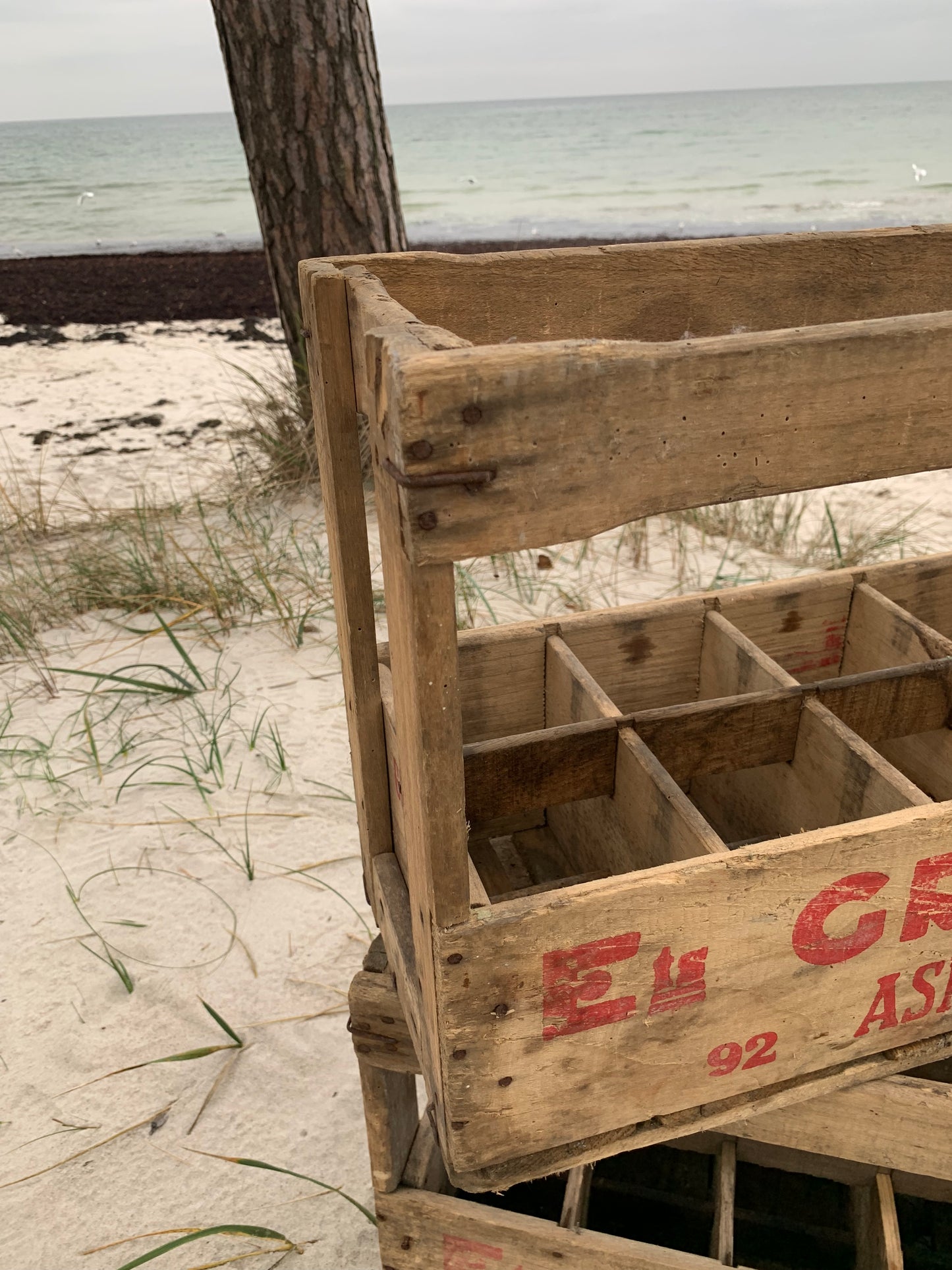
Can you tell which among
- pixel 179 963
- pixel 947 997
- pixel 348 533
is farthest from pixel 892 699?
pixel 179 963

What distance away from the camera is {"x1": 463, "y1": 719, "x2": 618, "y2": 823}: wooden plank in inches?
64.9

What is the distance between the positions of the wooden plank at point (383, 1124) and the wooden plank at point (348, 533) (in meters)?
0.31

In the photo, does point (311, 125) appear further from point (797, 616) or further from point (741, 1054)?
point (741, 1054)

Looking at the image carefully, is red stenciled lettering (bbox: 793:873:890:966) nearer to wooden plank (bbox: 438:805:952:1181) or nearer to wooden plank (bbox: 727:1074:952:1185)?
wooden plank (bbox: 438:805:952:1181)

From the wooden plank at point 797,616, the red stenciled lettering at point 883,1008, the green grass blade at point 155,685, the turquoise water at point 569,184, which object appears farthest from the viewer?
the turquoise water at point 569,184

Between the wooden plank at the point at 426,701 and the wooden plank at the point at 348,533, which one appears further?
the wooden plank at the point at 348,533

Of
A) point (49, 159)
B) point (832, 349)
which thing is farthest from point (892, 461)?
point (49, 159)

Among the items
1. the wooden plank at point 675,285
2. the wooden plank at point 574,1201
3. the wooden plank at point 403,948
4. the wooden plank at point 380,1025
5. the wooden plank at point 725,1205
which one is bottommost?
the wooden plank at point 725,1205

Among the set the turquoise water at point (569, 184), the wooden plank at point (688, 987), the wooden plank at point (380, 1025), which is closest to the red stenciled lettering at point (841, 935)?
the wooden plank at point (688, 987)

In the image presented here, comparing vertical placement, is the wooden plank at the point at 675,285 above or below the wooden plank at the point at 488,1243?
above

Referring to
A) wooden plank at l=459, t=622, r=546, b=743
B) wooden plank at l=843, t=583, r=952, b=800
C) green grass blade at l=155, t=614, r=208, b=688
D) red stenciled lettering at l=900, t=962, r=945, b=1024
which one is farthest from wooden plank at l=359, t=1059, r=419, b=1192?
green grass blade at l=155, t=614, r=208, b=688

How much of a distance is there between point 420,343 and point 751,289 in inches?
45.4

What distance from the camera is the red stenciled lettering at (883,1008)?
1.36m

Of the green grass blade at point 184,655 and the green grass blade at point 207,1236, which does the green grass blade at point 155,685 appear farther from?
the green grass blade at point 207,1236
